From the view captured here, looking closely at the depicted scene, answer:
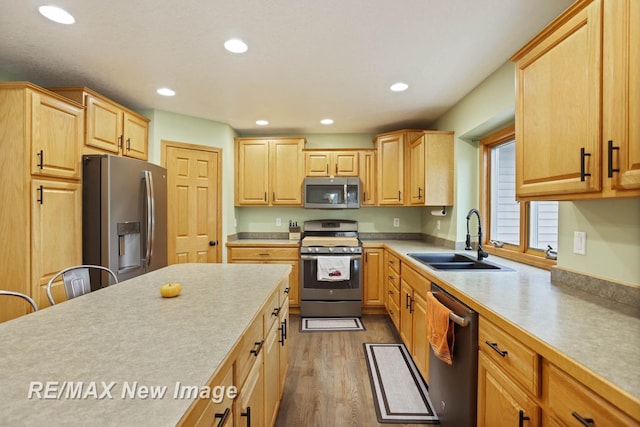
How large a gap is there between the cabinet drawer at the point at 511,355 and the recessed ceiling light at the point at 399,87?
2.03m

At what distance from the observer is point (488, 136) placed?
8.98ft

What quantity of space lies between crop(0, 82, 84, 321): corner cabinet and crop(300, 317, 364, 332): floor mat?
2.27 meters

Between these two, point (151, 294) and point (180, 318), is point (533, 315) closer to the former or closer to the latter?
point (180, 318)

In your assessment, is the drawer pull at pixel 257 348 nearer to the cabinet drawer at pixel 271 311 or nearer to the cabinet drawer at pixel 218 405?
the cabinet drawer at pixel 271 311

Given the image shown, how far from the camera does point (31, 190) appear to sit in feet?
6.37

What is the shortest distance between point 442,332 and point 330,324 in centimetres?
193

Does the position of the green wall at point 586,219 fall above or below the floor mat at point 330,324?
above

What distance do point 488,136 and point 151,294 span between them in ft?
9.72

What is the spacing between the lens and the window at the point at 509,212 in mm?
2119

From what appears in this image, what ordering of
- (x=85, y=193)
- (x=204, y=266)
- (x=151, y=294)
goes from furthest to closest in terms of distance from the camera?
(x=85, y=193), (x=204, y=266), (x=151, y=294)

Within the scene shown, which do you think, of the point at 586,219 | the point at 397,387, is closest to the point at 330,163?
the point at 397,387

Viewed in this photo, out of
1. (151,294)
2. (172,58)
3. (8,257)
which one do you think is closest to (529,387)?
(151,294)

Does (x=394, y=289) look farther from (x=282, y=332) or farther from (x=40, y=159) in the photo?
(x=40, y=159)

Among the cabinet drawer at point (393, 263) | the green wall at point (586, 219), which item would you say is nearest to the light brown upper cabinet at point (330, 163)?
the cabinet drawer at point (393, 263)
